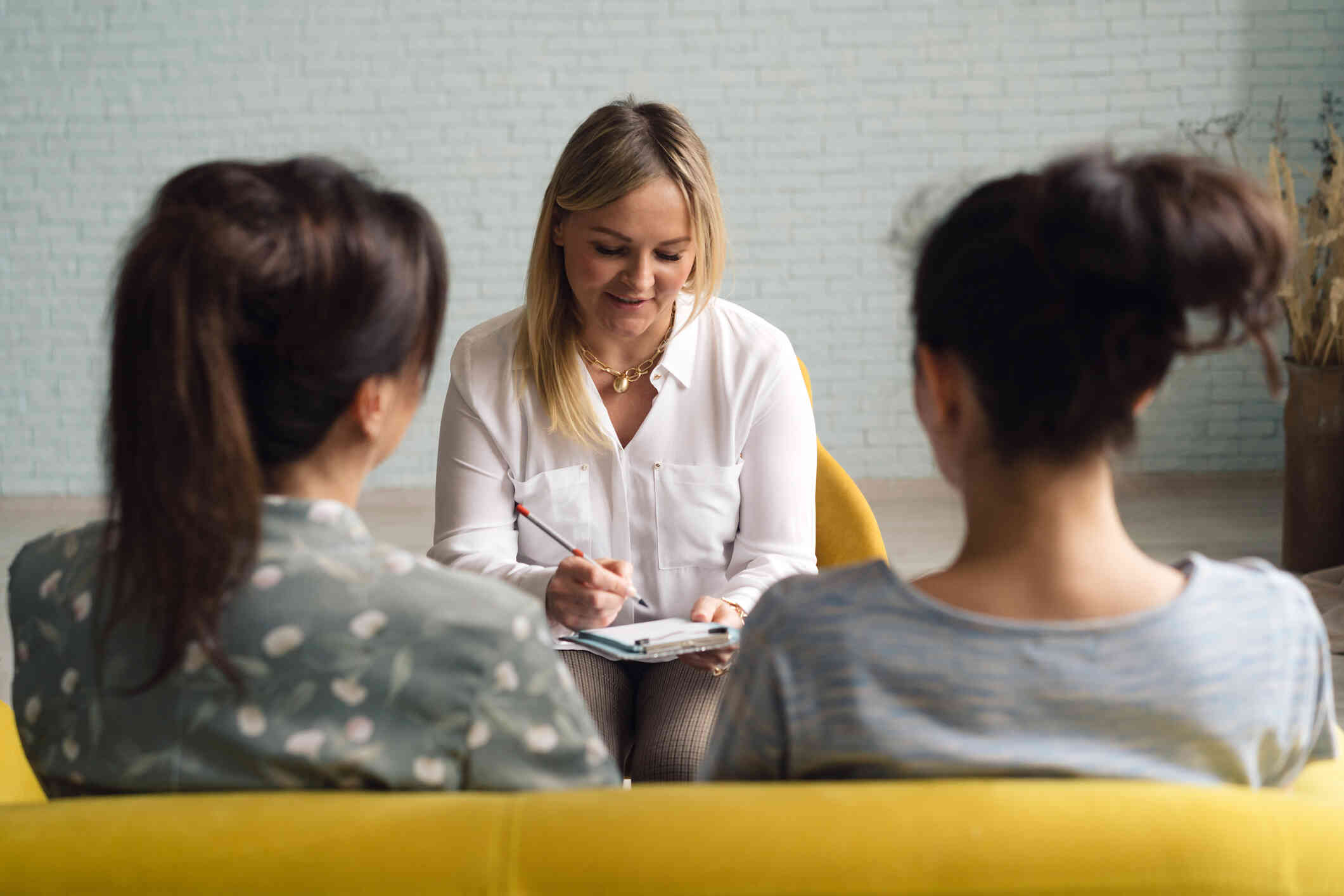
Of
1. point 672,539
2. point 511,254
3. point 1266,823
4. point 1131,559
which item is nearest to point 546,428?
point 672,539

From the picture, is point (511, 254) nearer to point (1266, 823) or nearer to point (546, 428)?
point (546, 428)

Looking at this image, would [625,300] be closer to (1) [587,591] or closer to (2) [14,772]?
(1) [587,591]

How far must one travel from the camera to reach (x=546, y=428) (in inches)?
77.6

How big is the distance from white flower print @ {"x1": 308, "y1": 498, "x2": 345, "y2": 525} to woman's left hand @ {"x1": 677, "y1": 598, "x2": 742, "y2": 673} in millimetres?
875

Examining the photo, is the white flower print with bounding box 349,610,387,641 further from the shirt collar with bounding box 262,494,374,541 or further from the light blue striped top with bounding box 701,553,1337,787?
the light blue striped top with bounding box 701,553,1337,787

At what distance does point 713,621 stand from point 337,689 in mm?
954

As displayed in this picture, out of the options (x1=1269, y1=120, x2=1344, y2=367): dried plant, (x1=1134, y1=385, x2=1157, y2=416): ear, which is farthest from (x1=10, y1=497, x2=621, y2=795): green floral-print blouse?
(x1=1269, y1=120, x2=1344, y2=367): dried plant

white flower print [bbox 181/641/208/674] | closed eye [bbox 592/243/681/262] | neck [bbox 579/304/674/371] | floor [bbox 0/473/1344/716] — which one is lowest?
floor [bbox 0/473/1344/716]

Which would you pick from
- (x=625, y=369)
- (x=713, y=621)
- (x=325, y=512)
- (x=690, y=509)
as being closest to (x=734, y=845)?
(x=325, y=512)

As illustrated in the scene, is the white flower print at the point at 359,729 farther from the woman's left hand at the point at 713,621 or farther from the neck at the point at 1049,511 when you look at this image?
the woman's left hand at the point at 713,621

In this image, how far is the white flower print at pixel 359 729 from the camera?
91cm

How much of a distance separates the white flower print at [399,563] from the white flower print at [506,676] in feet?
0.33

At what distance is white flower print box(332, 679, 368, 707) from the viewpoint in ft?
2.98

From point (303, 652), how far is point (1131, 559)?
632 mm
